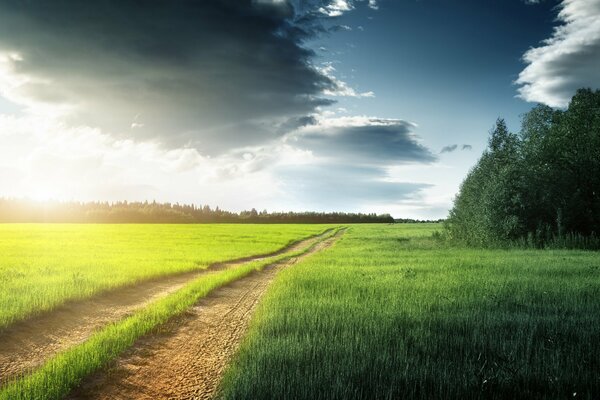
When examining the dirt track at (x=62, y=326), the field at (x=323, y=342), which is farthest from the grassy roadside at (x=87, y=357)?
the dirt track at (x=62, y=326)

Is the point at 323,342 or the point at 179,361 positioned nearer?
the point at 179,361

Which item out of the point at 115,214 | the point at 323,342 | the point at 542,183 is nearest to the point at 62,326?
the point at 323,342

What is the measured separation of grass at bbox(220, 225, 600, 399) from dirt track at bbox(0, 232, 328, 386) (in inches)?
166

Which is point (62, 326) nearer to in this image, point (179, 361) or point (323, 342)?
point (179, 361)

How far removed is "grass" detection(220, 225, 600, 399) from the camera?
648cm

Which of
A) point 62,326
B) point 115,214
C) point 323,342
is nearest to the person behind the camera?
point 323,342

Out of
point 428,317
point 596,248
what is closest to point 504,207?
point 596,248

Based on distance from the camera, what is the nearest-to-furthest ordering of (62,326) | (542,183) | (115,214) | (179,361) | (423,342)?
(179,361) < (423,342) < (62,326) < (542,183) < (115,214)

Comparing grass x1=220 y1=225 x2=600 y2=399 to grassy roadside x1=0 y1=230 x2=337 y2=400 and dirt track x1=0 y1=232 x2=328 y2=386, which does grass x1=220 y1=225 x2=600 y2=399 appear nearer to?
grassy roadside x1=0 y1=230 x2=337 y2=400

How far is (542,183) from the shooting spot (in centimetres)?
3834

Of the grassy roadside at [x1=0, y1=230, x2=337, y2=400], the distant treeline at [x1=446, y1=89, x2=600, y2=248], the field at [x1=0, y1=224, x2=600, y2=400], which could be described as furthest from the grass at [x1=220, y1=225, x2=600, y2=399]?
the distant treeline at [x1=446, y1=89, x2=600, y2=248]

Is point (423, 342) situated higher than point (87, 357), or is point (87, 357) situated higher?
point (423, 342)

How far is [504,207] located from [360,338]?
1311 inches

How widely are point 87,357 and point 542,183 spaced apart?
39.9 meters
